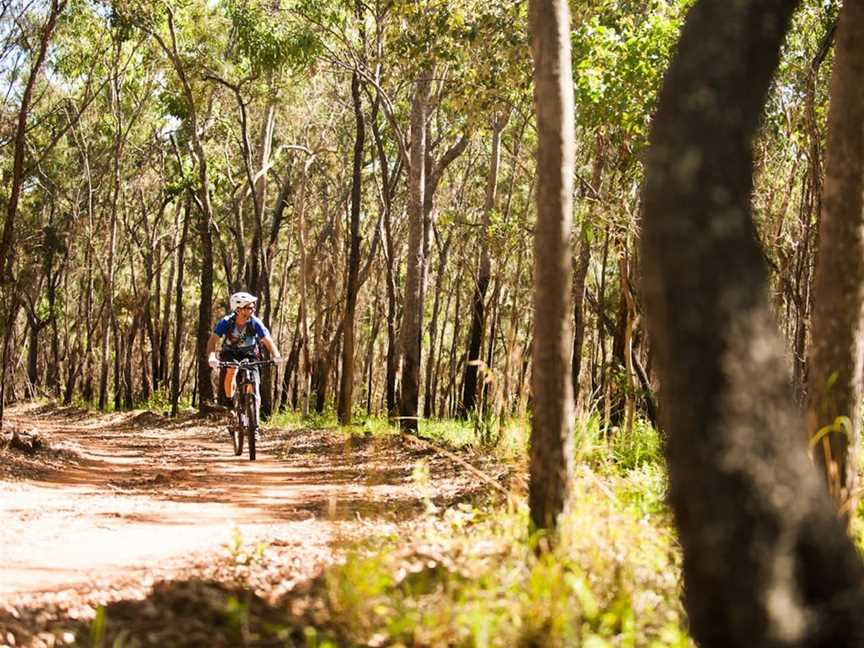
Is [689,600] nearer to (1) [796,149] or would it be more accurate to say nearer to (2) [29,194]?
(1) [796,149]

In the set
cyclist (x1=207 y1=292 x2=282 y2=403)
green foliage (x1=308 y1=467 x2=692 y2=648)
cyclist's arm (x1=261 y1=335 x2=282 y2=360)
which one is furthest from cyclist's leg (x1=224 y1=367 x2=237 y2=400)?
green foliage (x1=308 y1=467 x2=692 y2=648)

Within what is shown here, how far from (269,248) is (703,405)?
25.7m

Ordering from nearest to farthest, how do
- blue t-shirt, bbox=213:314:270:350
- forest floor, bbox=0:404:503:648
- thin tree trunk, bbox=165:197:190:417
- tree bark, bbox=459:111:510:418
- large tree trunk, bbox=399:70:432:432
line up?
forest floor, bbox=0:404:503:648
blue t-shirt, bbox=213:314:270:350
large tree trunk, bbox=399:70:432:432
tree bark, bbox=459:111:510:418
thin tree trunk, bbox=165:197:190:417

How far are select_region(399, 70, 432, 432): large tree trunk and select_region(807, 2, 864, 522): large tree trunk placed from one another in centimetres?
1125

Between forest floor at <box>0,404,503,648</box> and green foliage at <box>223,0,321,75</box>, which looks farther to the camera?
green foliage at <box>223,0,321,75</box>

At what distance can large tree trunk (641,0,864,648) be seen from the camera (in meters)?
2.91

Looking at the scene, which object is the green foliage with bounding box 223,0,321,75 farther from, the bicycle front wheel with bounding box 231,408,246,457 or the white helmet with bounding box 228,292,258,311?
the white helmet with bounding box 228,292,258,311

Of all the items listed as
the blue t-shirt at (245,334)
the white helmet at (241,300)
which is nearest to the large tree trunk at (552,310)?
the white helmet at (241,300)

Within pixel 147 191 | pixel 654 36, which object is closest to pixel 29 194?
pixel 147 191

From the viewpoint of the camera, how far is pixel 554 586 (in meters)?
4.08

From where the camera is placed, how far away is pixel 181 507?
27.7 ft

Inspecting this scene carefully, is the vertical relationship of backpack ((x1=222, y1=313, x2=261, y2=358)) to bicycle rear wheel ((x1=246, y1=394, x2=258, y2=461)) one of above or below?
above

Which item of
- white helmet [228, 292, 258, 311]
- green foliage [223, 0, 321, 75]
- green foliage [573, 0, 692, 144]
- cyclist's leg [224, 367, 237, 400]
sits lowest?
cyclist's leg [224, 367, 237, 400]

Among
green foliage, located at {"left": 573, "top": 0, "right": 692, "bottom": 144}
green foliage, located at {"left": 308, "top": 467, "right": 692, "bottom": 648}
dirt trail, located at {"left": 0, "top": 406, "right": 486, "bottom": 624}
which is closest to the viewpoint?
green foliage, located at {"left": 308, "top": 467, "right": 692, "bottom": 648}
